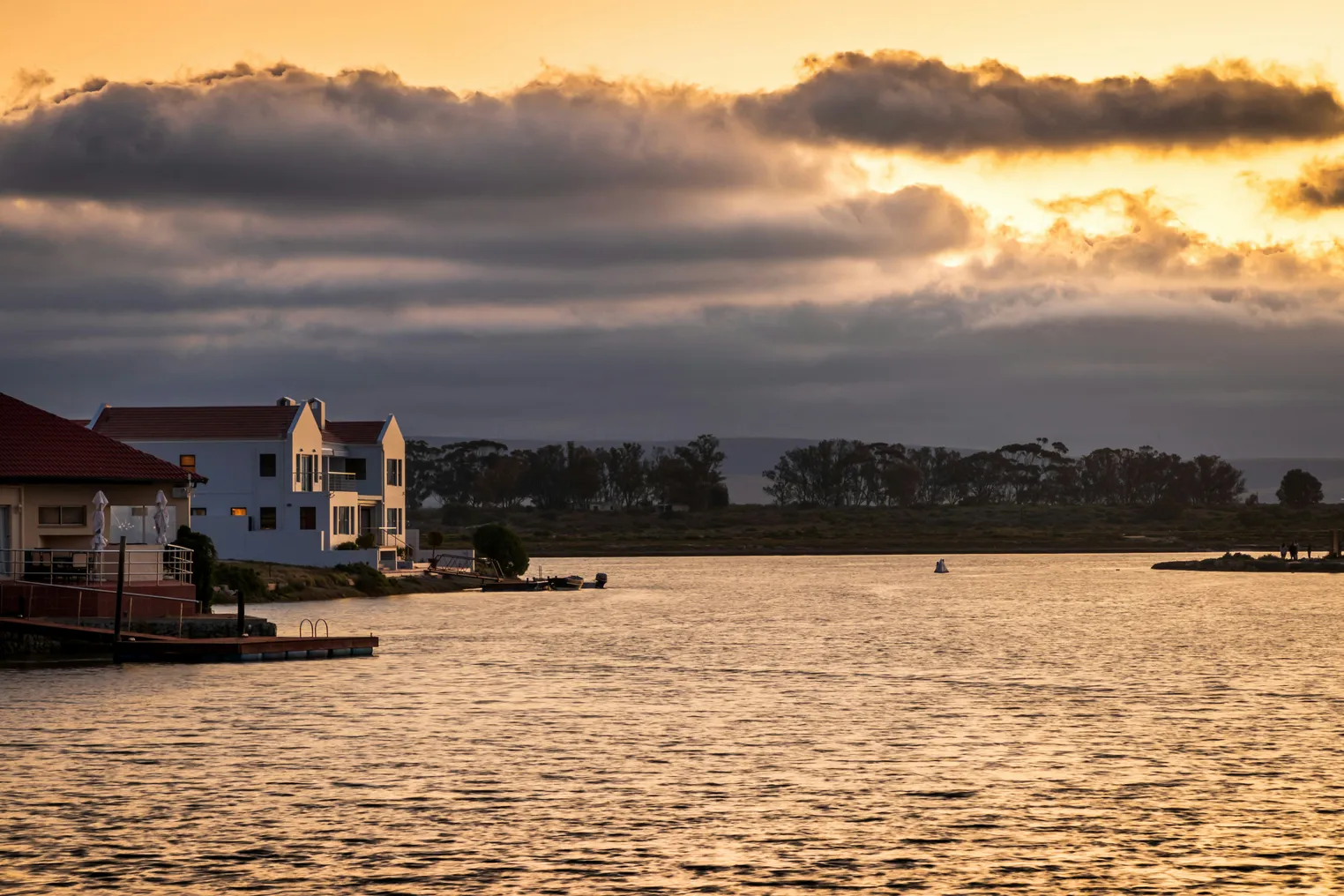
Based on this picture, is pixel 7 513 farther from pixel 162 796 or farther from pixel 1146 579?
pixel 1146 579

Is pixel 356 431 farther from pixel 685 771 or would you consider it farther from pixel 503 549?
pixel 685 771

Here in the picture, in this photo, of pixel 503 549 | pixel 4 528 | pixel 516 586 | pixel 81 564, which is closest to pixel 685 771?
pixel 81 564

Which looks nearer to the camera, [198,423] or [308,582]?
[308,582]

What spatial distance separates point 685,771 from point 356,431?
272 feet

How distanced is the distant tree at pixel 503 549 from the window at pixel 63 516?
59.4 m

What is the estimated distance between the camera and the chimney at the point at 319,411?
4104 inches

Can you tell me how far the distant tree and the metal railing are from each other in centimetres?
5864

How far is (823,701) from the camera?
41312 millimetres

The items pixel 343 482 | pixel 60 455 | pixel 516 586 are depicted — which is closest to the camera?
pixel 60 455

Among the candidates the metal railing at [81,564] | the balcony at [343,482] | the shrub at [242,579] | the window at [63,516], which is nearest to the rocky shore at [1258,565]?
the balcony at [343,482]

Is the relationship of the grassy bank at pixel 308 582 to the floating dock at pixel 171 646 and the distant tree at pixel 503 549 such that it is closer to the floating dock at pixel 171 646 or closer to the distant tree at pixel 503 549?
the distant tree at pixel 503 549

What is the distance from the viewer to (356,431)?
109 metres

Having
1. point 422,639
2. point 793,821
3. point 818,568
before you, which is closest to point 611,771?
point 793,821

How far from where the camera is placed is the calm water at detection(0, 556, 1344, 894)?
848 inches
